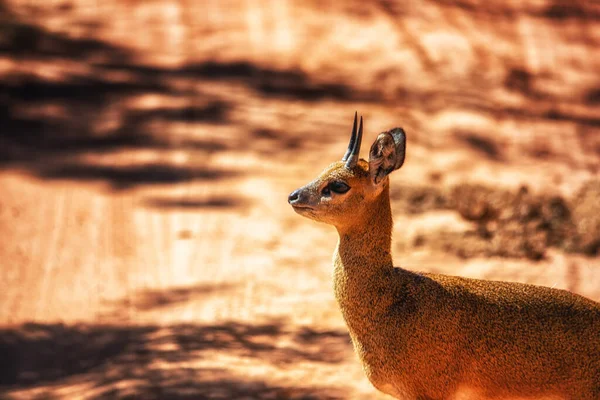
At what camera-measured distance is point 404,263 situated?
824 cm

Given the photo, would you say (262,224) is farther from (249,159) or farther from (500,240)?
(500,240)

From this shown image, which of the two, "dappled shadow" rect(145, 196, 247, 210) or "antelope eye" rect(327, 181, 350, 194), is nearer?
"antelope eye" rect(327, 181, 350, 194)

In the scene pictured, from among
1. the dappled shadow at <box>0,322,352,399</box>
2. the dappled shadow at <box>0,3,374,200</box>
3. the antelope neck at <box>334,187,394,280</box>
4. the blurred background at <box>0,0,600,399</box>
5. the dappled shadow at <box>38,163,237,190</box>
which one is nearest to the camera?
the antelope neck at <box>334,187,394,280</box>

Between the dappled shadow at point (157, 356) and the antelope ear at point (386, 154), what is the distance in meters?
2.16

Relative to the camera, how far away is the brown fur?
4305 millimetres

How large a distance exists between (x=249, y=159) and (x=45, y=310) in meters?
3.87

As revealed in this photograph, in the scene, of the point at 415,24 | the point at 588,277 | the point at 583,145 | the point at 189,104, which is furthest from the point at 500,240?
the point at 415,24

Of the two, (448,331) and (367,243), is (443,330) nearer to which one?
(448,331)

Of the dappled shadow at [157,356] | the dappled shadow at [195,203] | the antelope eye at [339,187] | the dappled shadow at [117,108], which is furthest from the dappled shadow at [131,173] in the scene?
the antelope eye at [339,187]

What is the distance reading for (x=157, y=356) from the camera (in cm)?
663

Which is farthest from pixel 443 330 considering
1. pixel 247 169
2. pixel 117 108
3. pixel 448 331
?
pixel 117 108

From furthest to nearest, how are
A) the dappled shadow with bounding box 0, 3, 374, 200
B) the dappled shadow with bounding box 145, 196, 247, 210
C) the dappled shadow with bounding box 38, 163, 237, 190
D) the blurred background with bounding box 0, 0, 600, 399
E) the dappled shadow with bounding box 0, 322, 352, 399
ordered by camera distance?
the dappled shadow with bounding box 0, 3, 374, 200
the dappled shadow with bounding box 38, 163, 237, 190
the dappled shadow with bounding box 145, 196, 247, 210
the blurred background with bounding box 0, 0, 600, 399
the dappled shadow with bounding box 0, 322, 352, 399

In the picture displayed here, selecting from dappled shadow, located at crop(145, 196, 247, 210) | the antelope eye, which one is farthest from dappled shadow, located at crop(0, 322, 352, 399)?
dappled shadow, located at crop(145, 196, 247, 210)

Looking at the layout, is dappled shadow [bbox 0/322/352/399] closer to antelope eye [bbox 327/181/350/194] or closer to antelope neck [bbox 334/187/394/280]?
antelope neck [bbox 334/187/394/280]
